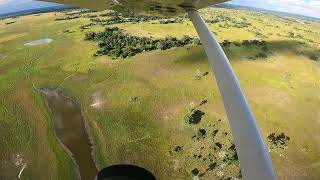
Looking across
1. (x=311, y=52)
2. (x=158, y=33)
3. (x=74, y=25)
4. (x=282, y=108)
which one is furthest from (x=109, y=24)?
(x=282, y=108)

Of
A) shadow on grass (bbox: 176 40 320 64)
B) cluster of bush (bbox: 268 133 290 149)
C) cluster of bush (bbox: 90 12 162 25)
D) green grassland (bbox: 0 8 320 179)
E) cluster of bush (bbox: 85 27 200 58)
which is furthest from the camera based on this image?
cluster of bush (bbox: 90 12 162 25)

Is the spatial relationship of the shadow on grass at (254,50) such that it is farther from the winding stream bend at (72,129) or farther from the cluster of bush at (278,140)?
the cluster of bush at (278,140)

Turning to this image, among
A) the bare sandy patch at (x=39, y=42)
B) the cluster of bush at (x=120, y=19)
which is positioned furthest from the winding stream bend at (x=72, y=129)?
the cluster of bush at (x=120, y=19)

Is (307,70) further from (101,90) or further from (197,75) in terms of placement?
(101,90)

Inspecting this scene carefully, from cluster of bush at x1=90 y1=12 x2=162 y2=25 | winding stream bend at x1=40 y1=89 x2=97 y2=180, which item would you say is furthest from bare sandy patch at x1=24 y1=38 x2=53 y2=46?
winding stream bend at x1=40 y1=89 x2=97 y2=180

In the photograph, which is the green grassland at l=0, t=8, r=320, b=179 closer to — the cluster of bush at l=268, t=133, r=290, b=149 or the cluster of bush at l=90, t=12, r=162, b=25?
the cluster of bush at l=268, t=133, r=290, b=149

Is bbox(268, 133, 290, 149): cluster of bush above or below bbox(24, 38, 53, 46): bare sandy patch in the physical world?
below
